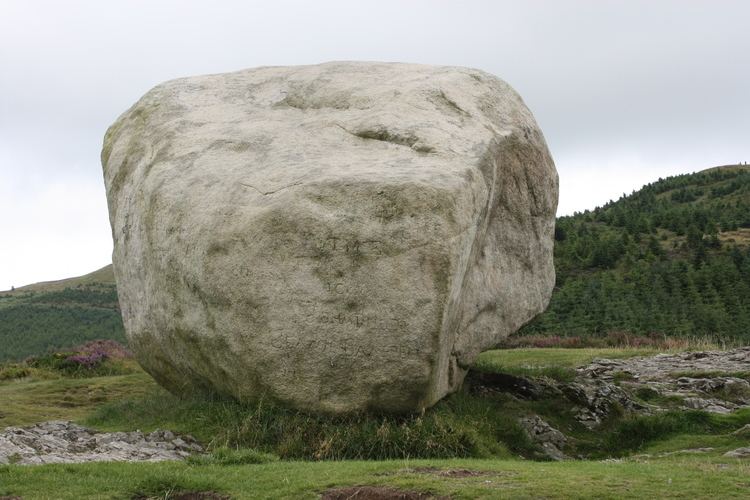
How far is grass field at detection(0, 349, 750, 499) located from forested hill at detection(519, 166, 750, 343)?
2240 centimetres

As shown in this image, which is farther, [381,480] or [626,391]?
[626,391]

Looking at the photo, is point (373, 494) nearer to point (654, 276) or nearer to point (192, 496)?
point (192, 496)

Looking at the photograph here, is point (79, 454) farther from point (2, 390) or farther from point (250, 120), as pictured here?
point (2, 390)

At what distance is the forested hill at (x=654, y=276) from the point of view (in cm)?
4162

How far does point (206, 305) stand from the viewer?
593 inches

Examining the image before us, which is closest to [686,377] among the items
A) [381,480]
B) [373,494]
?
[381,480]

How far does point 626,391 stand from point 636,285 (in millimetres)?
28022

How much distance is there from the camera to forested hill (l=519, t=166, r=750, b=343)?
137ft

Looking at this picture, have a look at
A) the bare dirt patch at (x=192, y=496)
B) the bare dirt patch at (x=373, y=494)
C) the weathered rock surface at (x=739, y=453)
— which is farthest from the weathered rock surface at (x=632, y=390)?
the bare dirt patch at (x=192, y=496)

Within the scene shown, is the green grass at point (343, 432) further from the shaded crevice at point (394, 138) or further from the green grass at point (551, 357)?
the green grass at point (551, 357)

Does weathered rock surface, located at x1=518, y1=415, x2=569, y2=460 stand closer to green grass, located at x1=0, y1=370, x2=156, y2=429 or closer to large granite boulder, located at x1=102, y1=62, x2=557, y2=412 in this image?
large granite boulder, located at x1=102, y1=62, x2=557, y2=412

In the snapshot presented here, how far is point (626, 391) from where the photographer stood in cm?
2002

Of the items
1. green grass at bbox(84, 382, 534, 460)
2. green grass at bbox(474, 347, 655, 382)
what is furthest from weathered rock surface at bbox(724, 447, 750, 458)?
green grass at bbox(474, 347, 655, 382)

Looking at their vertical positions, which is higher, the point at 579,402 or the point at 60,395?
the point at 60,395
